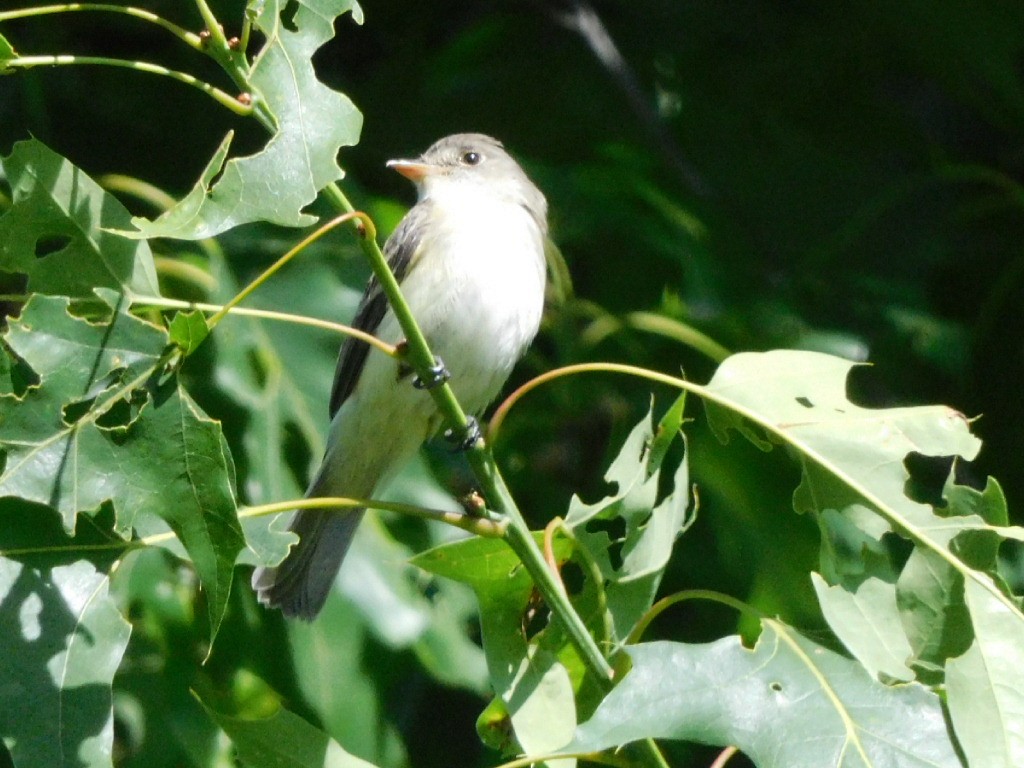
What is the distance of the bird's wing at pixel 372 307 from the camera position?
4.12 meters

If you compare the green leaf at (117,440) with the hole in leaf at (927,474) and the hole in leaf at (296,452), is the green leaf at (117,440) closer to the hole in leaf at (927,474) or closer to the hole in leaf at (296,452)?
the hole in leaf at (296,452)

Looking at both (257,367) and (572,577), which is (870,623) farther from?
(572,577)

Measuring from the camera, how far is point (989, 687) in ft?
7.70

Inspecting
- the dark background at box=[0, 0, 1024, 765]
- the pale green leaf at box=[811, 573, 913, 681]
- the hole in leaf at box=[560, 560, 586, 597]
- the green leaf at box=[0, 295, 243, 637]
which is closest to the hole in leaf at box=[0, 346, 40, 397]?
the green leaf at box=[0, 295, 243, 637]

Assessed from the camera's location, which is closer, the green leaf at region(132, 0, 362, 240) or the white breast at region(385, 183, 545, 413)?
the green leaf at region(132, 0, 362, 240)

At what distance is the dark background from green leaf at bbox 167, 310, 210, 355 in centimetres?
183

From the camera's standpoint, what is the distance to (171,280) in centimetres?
385

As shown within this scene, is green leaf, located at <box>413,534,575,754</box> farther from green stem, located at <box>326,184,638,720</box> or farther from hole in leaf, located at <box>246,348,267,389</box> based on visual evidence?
hole in leaf, located at <box>246,348,267,389</box>

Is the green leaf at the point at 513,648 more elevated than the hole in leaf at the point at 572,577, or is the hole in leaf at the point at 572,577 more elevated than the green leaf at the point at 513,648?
the green leaf at the point at 513,648

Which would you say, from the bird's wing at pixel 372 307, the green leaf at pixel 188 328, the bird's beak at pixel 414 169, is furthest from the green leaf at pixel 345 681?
the green leaf at pixel 188 328

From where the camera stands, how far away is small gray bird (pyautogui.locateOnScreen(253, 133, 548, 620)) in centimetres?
386

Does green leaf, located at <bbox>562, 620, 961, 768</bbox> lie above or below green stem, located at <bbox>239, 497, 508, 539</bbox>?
below

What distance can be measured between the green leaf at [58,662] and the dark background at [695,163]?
1.77 metres

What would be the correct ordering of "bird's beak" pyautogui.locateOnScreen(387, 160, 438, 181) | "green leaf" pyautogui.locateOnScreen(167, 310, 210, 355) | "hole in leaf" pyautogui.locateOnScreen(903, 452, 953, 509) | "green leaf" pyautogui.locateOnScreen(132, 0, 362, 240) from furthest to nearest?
"hole in leaf" pyautogui.locateOnScreen(903, 452, 953, 509)
"bird's beak" pyautogui.locateOnScreen(387, 160, 438, 181)
"green leaf" pyautogui.locateOnScreen(167, 310, 210, 355)
"green leaf" pyautogui.locateOnScreen(132, 0, 362, 240)
